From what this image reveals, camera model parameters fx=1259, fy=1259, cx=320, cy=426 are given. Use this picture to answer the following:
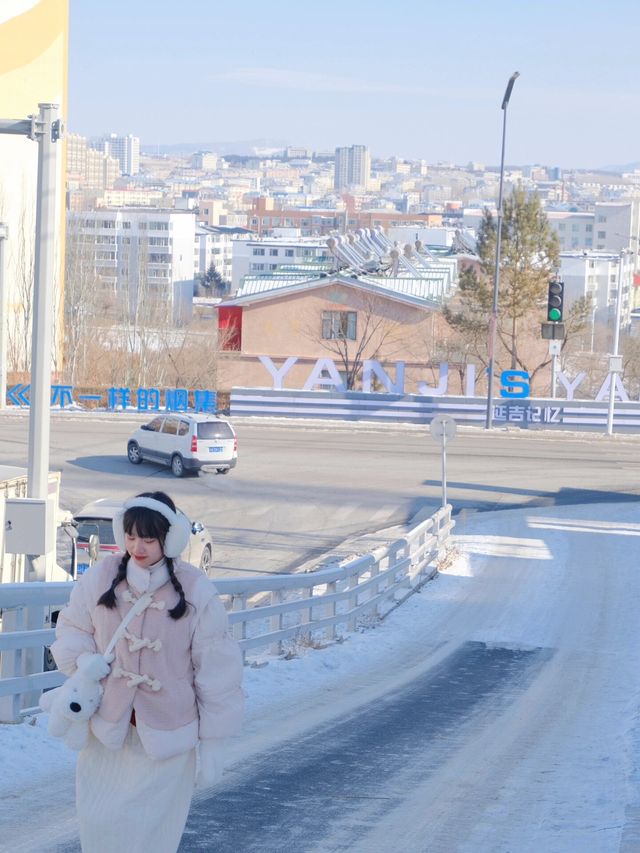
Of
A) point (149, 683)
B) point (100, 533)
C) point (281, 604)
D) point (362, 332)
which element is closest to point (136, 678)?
point (149, 683)

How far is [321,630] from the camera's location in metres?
14.4

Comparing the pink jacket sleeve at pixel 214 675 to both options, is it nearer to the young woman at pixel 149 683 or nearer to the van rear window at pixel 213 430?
the young woman at pixel 149 683

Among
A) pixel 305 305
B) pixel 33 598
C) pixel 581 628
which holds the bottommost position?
pixel 581 628

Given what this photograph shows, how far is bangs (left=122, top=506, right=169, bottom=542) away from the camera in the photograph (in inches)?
179

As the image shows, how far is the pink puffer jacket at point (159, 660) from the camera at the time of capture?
4.50 metres

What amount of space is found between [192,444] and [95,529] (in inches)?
476

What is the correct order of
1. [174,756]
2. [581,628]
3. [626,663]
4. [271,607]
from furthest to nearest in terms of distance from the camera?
[581,628] < [626,663] < [271,607] < [174,756]

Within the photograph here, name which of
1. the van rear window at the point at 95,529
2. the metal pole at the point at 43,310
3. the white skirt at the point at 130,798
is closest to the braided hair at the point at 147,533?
the white skirt at the point at 130,798

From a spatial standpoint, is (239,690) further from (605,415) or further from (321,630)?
(605,415)

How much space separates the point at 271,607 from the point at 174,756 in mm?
7189

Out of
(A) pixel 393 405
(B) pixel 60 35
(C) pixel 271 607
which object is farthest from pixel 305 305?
(C) pixel 271 607

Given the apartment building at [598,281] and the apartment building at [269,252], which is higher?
the apartment building at [269,252]

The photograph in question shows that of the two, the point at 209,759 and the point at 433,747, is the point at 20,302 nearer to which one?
the point at 433,747

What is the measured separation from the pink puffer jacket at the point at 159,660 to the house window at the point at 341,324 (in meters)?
57.1
